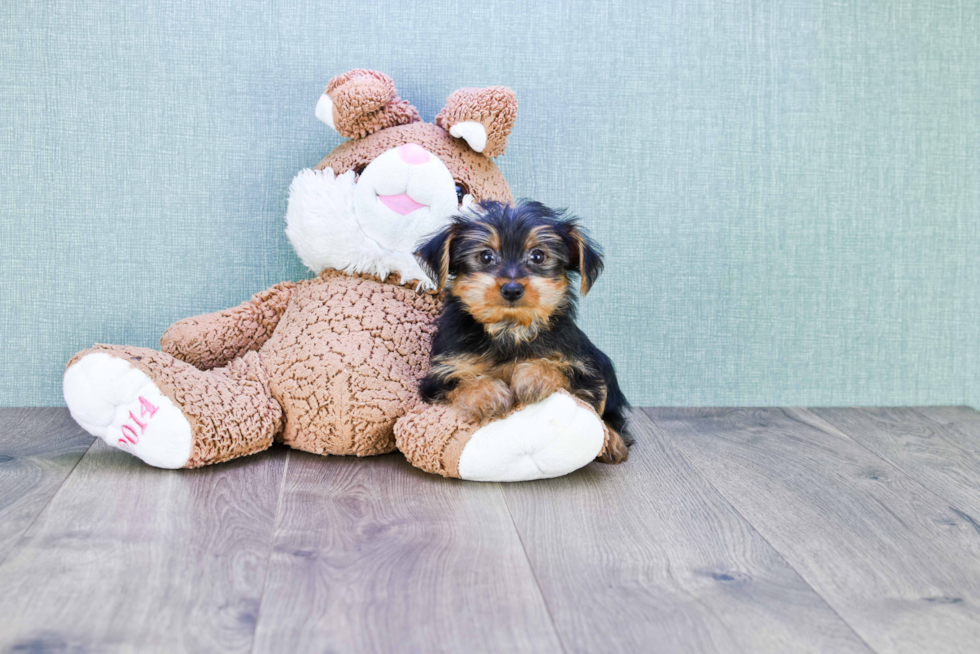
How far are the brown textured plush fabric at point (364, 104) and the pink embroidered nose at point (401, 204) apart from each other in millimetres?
236

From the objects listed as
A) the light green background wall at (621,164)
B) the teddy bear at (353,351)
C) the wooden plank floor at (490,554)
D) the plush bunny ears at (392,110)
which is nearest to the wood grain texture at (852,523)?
the wooden plank floor at (490,554)

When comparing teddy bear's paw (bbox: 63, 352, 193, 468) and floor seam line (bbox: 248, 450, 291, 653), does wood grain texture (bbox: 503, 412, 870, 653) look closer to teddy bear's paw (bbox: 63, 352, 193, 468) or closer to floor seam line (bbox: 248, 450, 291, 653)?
floor seam line (bbox: 248, 450, 291, 653)

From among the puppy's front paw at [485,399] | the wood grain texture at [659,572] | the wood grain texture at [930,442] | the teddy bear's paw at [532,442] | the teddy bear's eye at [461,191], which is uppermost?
the teddy bear's eye at [461,191]

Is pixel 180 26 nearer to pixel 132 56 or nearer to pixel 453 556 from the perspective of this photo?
pixel 132 56

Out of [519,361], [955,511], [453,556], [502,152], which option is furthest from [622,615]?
[502,152]

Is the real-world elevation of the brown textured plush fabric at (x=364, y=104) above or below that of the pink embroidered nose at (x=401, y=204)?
above

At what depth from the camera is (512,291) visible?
1.89 meters

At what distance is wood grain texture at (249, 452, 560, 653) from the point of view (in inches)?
53.0

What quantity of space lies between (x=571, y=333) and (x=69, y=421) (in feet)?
4.92

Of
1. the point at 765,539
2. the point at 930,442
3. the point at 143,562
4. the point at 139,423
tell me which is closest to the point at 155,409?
the point at 139,423

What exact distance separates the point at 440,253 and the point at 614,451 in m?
0.69

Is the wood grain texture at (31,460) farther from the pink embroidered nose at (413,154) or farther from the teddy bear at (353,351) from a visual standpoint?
the pink embroidered nose at (413,154)

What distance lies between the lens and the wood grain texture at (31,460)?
1.80 m

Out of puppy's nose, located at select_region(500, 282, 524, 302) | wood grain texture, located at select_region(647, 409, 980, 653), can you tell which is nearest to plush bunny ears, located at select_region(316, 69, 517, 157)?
puppy's nose, located at select_region(500, 282, 524, 302)
